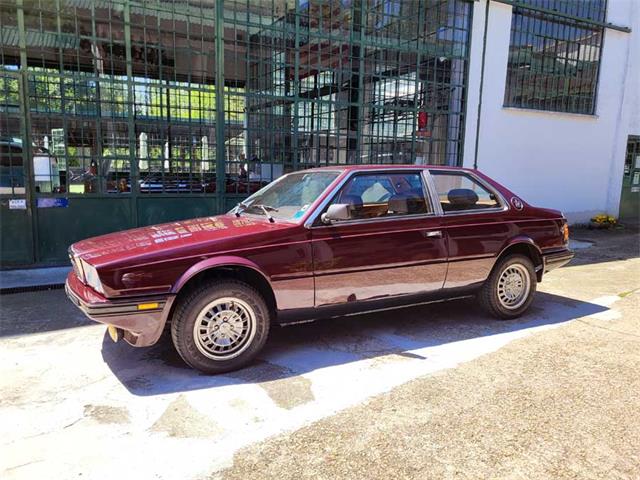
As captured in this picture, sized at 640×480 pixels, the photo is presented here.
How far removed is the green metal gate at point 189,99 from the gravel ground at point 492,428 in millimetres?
5847

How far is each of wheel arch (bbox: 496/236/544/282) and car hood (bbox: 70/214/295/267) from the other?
8.10 feet

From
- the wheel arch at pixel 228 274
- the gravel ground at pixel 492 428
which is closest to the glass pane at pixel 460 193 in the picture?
the gravel ground at pixel 492 428

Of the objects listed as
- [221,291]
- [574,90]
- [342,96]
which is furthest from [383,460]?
[574,90]

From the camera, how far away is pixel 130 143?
7.68 m

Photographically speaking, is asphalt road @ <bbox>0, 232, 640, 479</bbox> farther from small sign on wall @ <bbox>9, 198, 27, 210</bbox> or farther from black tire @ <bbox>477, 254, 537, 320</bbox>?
small sign on wall @ <bbox>9, 198, 27, 210</bbox>

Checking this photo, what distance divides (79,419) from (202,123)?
19.5 ft

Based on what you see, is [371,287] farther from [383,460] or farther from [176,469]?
[176,469]

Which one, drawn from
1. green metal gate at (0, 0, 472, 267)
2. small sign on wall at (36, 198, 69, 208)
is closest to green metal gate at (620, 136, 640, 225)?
green metal gate at (0, 0, 472, 267)

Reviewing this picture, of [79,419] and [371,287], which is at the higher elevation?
[371,287]

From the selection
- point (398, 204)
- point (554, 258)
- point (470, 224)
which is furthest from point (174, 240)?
point (554, 258)

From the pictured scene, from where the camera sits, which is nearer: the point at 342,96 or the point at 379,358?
the point at 379,358

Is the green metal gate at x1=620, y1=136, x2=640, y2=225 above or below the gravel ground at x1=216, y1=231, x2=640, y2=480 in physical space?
above

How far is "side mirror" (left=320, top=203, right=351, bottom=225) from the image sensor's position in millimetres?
4098

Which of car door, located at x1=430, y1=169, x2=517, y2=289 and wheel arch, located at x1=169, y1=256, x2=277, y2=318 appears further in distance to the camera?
car door, located at x1=430, y1=169, x2=517, y2=289
